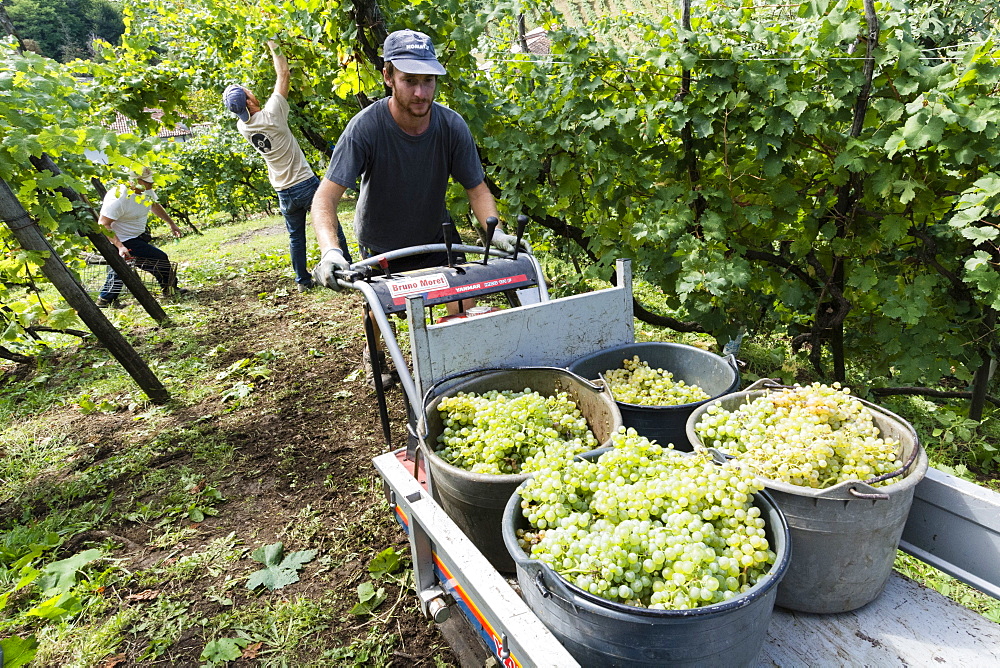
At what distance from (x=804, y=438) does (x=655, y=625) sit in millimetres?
808

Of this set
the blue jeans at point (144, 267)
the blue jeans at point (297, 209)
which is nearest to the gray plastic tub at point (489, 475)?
the blue jeans at point (297, 209)

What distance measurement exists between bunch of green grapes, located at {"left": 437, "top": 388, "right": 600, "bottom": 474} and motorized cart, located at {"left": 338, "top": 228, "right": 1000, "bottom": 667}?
0.16 metres

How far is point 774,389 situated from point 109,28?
95286mm

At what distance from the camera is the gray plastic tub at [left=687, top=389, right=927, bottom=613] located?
150cm

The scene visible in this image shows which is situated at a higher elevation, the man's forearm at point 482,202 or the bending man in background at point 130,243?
the man's forearm at point 482,202

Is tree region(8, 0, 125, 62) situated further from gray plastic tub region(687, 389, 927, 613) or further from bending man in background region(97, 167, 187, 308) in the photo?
gray plastic tub region(687, 389, 927, 613)

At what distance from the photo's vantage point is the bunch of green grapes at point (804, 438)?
1.60 m

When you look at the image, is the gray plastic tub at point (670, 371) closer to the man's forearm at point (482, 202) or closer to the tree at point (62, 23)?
the man's forearm at point (482, 202)

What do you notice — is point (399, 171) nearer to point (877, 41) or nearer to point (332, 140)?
point (877, 41)

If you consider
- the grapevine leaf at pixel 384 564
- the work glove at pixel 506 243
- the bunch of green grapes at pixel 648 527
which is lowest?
the grapevine leaf at pixel 384 564

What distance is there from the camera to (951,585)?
99.8 inches

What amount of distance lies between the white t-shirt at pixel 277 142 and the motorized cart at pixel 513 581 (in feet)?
15.2

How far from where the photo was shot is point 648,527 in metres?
1.44

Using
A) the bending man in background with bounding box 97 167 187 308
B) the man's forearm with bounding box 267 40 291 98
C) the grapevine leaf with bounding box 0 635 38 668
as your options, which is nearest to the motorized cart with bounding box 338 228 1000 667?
the grapevine leaf with bounding box 0 635 38 668
